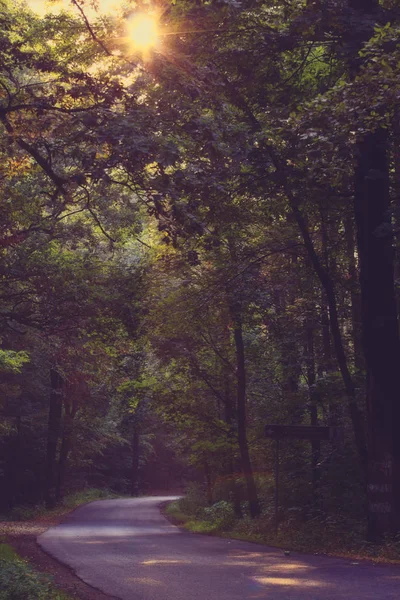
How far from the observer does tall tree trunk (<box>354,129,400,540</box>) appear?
14383 millimetres

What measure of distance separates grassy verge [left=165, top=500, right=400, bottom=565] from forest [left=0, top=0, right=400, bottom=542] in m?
0.53

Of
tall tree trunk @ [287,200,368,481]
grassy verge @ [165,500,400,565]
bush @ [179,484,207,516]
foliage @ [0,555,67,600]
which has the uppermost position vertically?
tall tree trunk @ [287,200,368,481]

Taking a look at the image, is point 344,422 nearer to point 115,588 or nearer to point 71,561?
point 71,561

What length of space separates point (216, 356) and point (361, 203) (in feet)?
44.4

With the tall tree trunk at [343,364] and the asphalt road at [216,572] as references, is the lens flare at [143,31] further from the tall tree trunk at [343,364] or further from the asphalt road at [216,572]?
the asphalt road at [216,572]

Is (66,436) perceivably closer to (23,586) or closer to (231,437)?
(231,437)

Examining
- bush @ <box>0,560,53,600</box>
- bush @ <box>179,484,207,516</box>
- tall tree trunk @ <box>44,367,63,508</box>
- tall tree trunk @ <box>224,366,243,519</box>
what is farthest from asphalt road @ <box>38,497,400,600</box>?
tall tree trunk @ <box>44,367,63,508</box>

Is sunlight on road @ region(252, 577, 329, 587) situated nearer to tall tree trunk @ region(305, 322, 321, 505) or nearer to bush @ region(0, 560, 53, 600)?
bush @ region(0, 560, 53, 600)

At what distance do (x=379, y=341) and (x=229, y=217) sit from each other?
13.6 feet

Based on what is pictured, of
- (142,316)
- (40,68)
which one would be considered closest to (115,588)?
(40,68)

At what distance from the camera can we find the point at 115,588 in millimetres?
10641

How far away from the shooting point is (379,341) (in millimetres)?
14555

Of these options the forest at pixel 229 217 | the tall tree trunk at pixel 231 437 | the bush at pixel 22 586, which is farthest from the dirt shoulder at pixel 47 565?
the tall tree trunk at pixel 231 437

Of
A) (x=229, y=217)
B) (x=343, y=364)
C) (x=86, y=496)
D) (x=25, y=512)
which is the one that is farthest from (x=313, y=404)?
(x=86, y=496)
